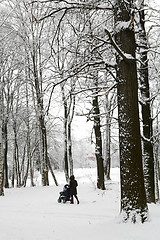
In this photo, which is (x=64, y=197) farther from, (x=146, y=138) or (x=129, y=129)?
(x=129, y=129)

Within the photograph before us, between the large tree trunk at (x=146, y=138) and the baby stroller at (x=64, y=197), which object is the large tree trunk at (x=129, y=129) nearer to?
the large tree trunk at (x=146, y=138)

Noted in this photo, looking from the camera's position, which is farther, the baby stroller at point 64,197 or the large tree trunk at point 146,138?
the baby stroller at point 64,197

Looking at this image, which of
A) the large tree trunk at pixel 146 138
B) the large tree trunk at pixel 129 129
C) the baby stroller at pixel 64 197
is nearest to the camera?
the large tree trunk at pixel 129 129

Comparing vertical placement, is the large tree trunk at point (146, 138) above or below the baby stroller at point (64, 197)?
above

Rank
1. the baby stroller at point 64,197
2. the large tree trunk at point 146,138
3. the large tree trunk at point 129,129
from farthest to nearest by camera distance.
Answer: the baby stroller at point 64,197, the large tree trunk at point 146,138, the large tree trunk at point 129,129

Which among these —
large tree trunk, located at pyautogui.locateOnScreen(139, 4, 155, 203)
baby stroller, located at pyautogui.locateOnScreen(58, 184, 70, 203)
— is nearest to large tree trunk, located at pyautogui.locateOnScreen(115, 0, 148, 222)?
large tree trunk, located at pyautogui.locateOnScreen(139, 4, 155, 203)

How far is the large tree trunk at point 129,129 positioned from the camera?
447 cm

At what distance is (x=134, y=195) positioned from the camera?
446 cm

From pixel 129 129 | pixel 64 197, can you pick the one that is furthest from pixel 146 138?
pixel 64 197

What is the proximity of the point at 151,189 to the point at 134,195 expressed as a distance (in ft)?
11.9

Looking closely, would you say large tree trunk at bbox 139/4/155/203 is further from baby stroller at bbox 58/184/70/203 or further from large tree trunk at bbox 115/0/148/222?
baby stroller at bbox 58/184/70/203

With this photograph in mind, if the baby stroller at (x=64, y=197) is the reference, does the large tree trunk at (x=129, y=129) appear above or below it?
above

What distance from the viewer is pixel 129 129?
Answer: 4625mm

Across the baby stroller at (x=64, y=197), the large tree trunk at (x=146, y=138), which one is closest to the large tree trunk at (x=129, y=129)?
the large tree trunk at (x=146, y=138)
